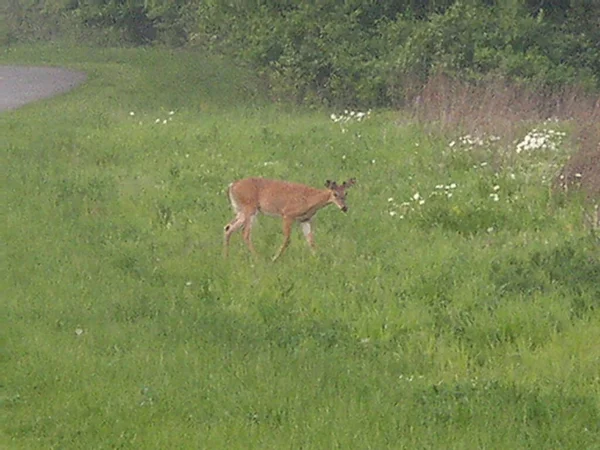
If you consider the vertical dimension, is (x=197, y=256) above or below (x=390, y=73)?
above

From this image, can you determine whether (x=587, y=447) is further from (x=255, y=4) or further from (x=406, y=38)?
(x=255, y=4)

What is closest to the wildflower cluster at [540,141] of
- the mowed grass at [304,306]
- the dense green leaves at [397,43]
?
the mowed grass at [304,306]

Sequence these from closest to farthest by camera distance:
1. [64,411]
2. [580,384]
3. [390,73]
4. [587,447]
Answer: [587,447]
[64,411]
[580,384]
[390,73]

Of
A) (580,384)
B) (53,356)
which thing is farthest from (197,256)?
(580,384)

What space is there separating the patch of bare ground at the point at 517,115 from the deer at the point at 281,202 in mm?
2634

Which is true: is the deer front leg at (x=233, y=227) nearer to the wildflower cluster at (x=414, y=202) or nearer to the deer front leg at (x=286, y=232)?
the deer front leg at (x=286, y=232)

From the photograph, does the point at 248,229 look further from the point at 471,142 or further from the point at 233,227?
the point at 471,142

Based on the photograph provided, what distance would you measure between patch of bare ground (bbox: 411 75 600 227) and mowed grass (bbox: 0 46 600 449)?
0.36 m

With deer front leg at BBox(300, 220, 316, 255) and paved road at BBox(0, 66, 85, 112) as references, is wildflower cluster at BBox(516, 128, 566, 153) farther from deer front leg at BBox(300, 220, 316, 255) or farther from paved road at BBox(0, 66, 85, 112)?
paved road at BBox(0, 66, 85, 112)

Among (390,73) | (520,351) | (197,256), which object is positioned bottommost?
(390,73)

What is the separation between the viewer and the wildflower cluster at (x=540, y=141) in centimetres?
1383

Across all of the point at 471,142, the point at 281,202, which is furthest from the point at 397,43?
the point at 281,202

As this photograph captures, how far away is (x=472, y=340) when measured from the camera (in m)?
8.60

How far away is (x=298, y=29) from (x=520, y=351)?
17.9 metres
